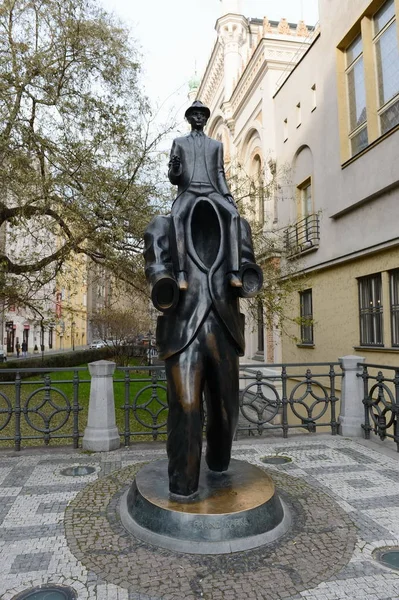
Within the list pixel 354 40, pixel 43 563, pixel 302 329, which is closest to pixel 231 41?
pixel 354 40

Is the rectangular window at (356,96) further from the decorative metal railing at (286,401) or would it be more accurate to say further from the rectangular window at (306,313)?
the decorative metal railing at (286,401)

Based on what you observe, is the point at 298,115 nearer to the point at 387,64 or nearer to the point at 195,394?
the point at 387,64

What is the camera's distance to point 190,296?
13.1 ft

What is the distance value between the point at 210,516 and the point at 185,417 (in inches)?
31.0

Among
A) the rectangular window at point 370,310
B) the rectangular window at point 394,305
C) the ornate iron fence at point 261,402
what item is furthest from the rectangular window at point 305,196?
the ornate iron fence at point 261,402

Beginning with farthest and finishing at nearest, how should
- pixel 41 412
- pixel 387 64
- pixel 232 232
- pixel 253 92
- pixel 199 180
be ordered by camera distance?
1. pixel 253 92
2. pixel 387 64
3. pixel 41 412
4. pixel 199 180
5. pixel 232 232

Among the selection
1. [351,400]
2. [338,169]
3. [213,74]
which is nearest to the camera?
[351,400]

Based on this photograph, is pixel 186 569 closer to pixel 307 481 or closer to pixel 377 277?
pixel 307 481

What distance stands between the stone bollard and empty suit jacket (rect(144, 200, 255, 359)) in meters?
3.33

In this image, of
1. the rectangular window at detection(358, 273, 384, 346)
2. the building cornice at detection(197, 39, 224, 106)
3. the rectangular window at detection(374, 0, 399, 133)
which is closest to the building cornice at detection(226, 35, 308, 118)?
the building cornice at detection(197, 39, 224, 106)

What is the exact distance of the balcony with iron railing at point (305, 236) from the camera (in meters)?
15.4

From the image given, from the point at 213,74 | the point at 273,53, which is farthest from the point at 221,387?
the point at 213,74

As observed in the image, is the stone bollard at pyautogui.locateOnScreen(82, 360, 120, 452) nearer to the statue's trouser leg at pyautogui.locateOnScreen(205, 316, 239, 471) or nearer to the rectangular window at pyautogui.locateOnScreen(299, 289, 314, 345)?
the statue's trouser leg at pyautogui.locateOnScreen(205, 316, 239, 471)

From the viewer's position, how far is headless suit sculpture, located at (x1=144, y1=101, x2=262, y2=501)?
3.88 m
